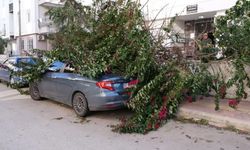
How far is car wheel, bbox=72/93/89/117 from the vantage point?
741cm

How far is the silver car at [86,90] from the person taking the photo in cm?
704

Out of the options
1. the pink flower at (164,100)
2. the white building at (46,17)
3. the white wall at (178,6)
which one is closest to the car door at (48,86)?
the white building at (46,17)

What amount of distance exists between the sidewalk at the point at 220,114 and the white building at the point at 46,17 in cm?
183

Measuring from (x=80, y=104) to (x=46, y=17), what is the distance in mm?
23356

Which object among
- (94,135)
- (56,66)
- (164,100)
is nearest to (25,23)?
(56,66)

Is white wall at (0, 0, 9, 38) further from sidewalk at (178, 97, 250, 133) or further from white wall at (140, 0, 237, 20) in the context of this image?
sidewalk at (178, 97, 250, 133)

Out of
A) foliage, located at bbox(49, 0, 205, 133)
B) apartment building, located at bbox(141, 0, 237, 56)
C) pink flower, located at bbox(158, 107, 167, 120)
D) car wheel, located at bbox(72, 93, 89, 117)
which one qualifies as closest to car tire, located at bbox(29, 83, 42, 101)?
foliage, located at bbox(49, 0, 205, 133)

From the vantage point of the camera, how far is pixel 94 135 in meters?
6.06

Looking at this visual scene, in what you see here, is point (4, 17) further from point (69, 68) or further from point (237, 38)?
point (237, 38)

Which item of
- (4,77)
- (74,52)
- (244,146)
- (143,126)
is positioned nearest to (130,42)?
(74,52)

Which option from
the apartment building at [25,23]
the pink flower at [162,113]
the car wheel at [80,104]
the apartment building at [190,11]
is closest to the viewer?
the pink flower at [162,113]

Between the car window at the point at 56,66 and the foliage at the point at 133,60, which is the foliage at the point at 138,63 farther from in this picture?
the car window at the point at 56,66

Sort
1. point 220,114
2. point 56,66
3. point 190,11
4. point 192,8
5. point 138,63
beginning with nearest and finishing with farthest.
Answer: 1. point 220,114
2. point 138,63
3. point 56,66
4. point 192,8
5. point 190,11

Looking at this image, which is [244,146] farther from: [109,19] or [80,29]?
[80,29]
